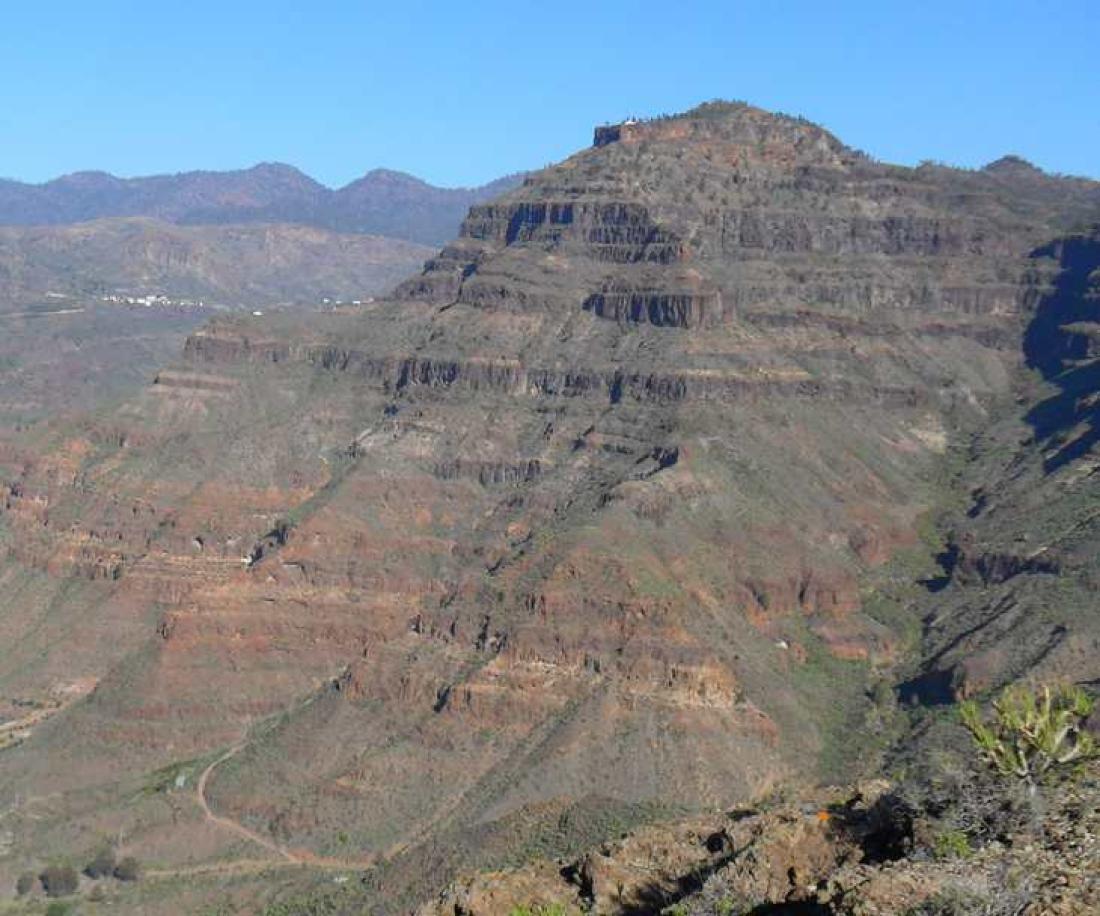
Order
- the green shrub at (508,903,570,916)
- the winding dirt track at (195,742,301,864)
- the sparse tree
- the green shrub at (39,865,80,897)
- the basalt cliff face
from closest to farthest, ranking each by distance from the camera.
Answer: the green shrub at (508,903,570,916), the green shrub at (39,865,80,897), the sparse tree, the winding dirt track at (195,742,301,864), the basalt cliff face

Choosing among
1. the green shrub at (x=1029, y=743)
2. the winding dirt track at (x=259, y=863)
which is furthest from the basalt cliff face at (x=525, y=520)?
the green shrub at (x=1029, y=743)

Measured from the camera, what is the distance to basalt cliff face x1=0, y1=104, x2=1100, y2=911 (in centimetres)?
9900

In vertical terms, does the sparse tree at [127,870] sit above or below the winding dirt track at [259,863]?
below

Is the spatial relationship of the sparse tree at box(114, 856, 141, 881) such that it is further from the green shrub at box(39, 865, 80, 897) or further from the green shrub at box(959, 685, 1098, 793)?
the green shrub at box(959, 685, 1098, 793)

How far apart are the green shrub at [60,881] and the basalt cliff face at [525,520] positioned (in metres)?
4.13

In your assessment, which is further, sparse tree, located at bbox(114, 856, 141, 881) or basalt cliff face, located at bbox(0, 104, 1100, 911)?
basalt cliff face, located at bbox(0, 104, 1100, 911)

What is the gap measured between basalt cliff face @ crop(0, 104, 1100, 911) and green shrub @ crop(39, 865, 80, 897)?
4.13 meters

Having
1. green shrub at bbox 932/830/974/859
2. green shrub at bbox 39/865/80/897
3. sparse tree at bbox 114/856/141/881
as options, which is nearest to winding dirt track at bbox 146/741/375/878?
sparse tree at bbox 114/856/141/881

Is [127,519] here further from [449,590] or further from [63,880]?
[63,880]

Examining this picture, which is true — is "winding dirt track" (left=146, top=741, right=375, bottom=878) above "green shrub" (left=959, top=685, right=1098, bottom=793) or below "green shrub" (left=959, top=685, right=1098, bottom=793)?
below

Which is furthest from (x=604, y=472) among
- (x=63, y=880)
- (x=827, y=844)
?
(x=827, y=844)

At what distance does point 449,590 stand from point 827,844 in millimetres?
80975

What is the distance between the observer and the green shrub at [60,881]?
3684 inches

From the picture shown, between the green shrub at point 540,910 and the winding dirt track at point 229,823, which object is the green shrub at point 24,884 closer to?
the winding dirt track at point 229,823
